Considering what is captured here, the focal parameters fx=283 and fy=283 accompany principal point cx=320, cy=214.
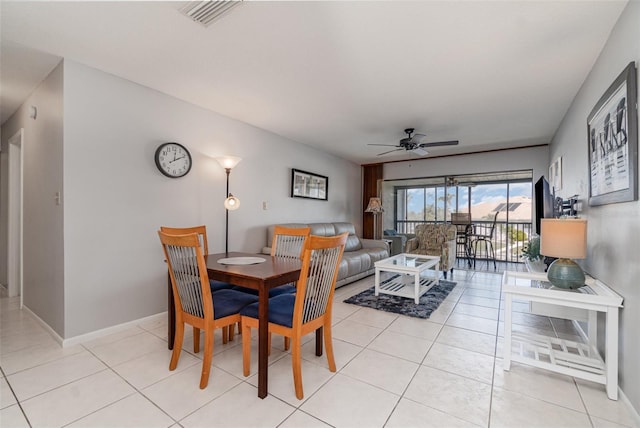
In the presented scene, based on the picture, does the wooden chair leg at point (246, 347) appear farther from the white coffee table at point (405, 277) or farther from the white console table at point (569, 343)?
the white coffee table at point (405, 277)

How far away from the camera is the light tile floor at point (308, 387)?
1.57m

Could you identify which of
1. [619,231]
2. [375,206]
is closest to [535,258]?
[619,231]

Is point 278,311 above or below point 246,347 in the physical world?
above

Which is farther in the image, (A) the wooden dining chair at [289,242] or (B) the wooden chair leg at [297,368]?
(A) the wooden dining chair at [289,242]

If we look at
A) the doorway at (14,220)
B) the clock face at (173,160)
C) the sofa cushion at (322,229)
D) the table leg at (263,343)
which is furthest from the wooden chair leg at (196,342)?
the doorway at (14,220)

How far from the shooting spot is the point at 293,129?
→ 4.42 m

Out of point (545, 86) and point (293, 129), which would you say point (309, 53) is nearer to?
point (293, 129)

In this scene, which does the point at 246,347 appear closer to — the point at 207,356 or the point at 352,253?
the point at 207,356

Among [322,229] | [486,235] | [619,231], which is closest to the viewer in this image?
[619,231]

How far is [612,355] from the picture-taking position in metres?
1.74

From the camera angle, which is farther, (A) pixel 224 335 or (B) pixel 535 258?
(B) pixel 535 258

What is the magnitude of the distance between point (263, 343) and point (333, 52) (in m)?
2.21

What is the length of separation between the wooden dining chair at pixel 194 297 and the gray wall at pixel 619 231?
2.32m

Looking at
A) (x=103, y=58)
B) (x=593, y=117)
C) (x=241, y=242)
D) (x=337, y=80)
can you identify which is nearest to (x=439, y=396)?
(x=593, y=117)
